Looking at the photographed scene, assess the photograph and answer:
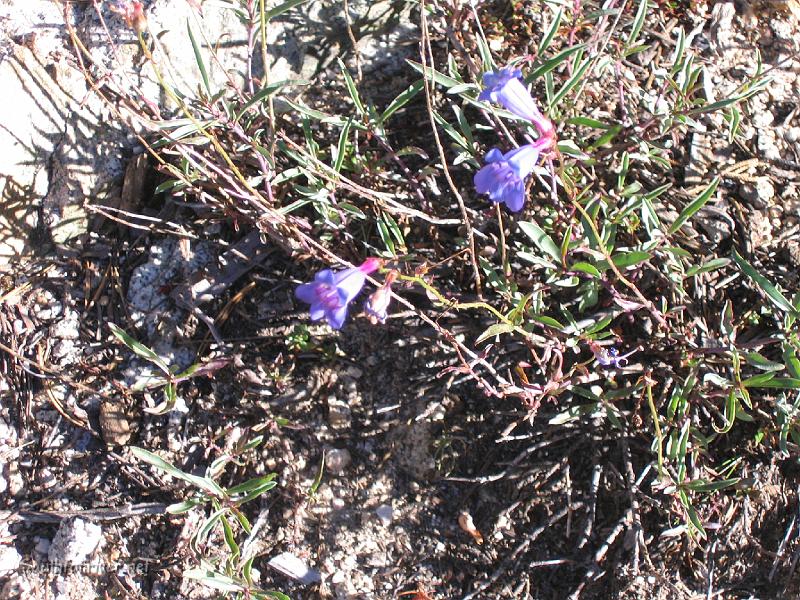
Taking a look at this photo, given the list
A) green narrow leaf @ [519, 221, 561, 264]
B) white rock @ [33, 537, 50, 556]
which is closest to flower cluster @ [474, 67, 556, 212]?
green narrow leaf @ [519, 221, 561, 264]

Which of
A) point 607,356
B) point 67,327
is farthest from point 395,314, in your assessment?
point 67,327

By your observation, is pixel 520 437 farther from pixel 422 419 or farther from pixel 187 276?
pixel 187 276

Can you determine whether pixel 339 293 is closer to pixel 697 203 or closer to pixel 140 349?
pixel 140 349

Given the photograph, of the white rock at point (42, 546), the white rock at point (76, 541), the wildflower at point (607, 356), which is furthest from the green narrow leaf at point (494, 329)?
the white rock at point (42, 546)

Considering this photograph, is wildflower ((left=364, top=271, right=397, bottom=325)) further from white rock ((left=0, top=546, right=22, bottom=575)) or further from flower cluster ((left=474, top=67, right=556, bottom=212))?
white rock ((left=0, top=546, right=22, bottom=575))

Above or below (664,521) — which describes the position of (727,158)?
above

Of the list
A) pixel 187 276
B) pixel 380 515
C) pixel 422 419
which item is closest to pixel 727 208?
pixel 422 419
